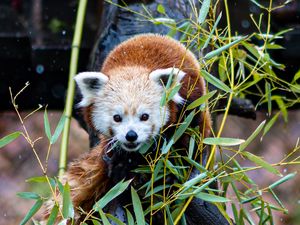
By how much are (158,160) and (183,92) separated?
375mm

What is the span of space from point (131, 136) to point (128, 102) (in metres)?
0.16

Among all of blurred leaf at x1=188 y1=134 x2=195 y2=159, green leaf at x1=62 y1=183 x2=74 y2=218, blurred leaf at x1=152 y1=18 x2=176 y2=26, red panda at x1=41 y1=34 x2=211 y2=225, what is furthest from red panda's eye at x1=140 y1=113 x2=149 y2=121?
green leaf at x1=62 y1=183 x2=74 y2=218

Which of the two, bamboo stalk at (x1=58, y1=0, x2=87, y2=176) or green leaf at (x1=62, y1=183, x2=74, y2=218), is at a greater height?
green leaf at (x1=62, y1=183, x2=74, y2=218)

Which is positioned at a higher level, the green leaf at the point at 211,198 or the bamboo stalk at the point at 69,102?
the green leaf at the point at 211,198

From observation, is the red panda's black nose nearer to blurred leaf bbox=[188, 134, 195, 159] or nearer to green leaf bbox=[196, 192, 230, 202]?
blurred leaf bbox=[188, 134, 195, 159]

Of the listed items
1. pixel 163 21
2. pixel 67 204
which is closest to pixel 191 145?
pixel 67 204

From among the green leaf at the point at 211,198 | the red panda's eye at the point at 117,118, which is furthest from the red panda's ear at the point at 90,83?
the green leaf at the point at 211,198

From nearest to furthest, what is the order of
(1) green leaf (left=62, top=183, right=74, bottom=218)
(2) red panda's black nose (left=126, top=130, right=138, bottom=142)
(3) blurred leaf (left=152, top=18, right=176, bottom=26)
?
(1) green leaf (left=62, top=183, right=74, bottom=218), (2) red panda's black nose (left=126, top=130, right=138, bottom=142), (3) blurred leaf (left=152, top=18, right=176, bottom=26)

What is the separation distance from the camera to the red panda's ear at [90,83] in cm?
300

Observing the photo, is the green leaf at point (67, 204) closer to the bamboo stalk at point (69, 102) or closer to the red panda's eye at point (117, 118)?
the red panda's eye at point (117, 118)

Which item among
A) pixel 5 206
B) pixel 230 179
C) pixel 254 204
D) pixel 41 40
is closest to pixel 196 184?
pixel 230 179

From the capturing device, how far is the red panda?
290 cm

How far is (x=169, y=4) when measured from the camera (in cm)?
369

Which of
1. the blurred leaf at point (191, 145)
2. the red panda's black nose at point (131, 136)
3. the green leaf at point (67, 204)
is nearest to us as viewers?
the green leaf at point (67, 204)
